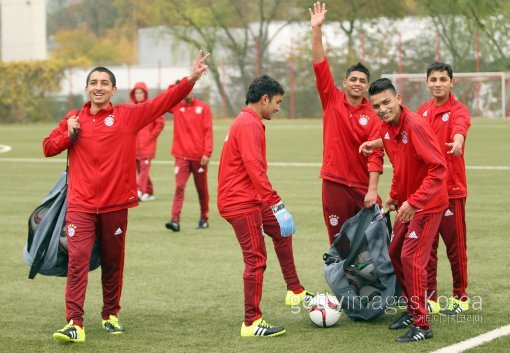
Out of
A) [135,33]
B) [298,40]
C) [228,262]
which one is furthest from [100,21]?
[228,262]

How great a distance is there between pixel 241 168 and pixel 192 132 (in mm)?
6622

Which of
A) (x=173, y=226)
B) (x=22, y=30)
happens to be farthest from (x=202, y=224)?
(x=22, y=30)

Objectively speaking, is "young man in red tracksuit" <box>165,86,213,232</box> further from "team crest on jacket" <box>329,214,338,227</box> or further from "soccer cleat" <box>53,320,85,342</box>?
"soccer cleat" <box>53,320,85,342</box>

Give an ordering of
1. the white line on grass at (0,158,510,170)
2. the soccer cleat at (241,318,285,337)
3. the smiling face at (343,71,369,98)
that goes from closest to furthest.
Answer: the soccer cleat at (241,318,285,337) → the smiling face at (343,71,369,98) → the white line on grass at (0,158,510,170)

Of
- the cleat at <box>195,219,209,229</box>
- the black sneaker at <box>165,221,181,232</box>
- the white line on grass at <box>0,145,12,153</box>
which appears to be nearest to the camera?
the black sneaker at <box>165,221,181,232</box>

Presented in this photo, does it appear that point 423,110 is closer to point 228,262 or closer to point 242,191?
point 242,191

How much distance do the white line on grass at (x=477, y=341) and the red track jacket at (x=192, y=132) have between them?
7.00 meters

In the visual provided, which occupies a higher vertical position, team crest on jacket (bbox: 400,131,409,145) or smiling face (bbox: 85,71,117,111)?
smiling face (bbox: 85,71,117,111)

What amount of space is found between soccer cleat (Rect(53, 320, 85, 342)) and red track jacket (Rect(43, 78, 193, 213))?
34.7 inches

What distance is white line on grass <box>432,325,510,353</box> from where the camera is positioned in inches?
285

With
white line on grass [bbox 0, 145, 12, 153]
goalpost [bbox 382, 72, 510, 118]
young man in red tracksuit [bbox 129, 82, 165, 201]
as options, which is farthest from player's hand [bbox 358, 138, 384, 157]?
goalpost [bbox 382, 72, 510, 118]

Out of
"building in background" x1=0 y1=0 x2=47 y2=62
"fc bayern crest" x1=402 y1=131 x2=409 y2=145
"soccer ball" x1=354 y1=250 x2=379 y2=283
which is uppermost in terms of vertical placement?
"building in background" x1=0 y1=0 x2=47 y2=62

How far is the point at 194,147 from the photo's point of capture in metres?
14.3

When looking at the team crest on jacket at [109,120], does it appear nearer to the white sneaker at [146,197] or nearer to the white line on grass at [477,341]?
the white line on grass at [477,341]
